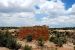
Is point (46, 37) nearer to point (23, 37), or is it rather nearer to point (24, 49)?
point (23, 37)

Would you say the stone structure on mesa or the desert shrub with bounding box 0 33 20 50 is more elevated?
the stone structure on mesa

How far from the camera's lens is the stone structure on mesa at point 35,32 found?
4884 centimetres

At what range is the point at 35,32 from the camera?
162ft

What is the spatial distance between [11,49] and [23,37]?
17099 mm

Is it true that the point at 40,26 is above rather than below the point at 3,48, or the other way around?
above

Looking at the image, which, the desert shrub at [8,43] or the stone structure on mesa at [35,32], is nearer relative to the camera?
the desert shrub at [8,43]

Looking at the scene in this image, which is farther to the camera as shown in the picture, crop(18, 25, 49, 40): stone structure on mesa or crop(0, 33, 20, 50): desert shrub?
crop(18, 25, 49, 40): stone structure on mesa

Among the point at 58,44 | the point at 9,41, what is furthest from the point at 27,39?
the point at 9,41

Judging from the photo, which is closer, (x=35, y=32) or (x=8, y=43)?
(x=8, y=43)

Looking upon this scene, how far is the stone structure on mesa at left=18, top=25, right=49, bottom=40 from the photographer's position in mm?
48841

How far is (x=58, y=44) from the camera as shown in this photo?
42062 mm

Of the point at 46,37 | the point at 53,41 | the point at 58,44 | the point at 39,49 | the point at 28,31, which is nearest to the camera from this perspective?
the point at 39,49

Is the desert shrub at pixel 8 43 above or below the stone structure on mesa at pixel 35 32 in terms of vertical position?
below

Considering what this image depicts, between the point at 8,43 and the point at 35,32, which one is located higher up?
the point at 35,32
